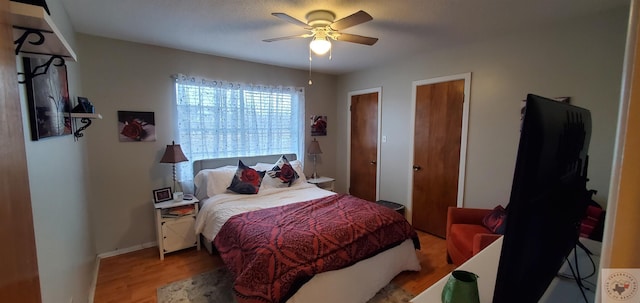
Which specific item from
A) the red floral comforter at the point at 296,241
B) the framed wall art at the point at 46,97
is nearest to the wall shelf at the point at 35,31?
the framed wall art at the point at 46,97

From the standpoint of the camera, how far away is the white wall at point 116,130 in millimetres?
2857

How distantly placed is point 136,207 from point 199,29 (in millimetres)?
2116

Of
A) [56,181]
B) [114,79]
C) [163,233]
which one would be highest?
[114,79]

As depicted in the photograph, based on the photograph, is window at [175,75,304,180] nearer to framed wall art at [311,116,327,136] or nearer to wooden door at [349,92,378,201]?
framed wall art at [311,116,327,136]

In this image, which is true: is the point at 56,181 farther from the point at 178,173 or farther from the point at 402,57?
the point at 402,57

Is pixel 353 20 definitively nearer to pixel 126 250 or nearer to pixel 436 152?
pixel 436 152

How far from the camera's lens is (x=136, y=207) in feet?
10.4

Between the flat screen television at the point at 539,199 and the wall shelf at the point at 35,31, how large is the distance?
1.22m

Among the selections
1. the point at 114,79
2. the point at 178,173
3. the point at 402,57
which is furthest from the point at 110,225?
the point at 402,57

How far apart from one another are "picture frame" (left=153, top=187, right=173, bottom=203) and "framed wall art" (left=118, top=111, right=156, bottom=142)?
604 mm

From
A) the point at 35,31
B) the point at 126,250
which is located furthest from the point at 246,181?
the point at 35,31

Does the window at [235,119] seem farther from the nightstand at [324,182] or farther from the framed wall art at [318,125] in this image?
the nightstand at [324,182]

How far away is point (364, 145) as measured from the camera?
4.41 metres

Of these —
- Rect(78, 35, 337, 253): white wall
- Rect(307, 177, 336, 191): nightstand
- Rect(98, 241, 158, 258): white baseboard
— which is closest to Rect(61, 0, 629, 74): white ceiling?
Rect(78, 35, 337, 253): white wall
